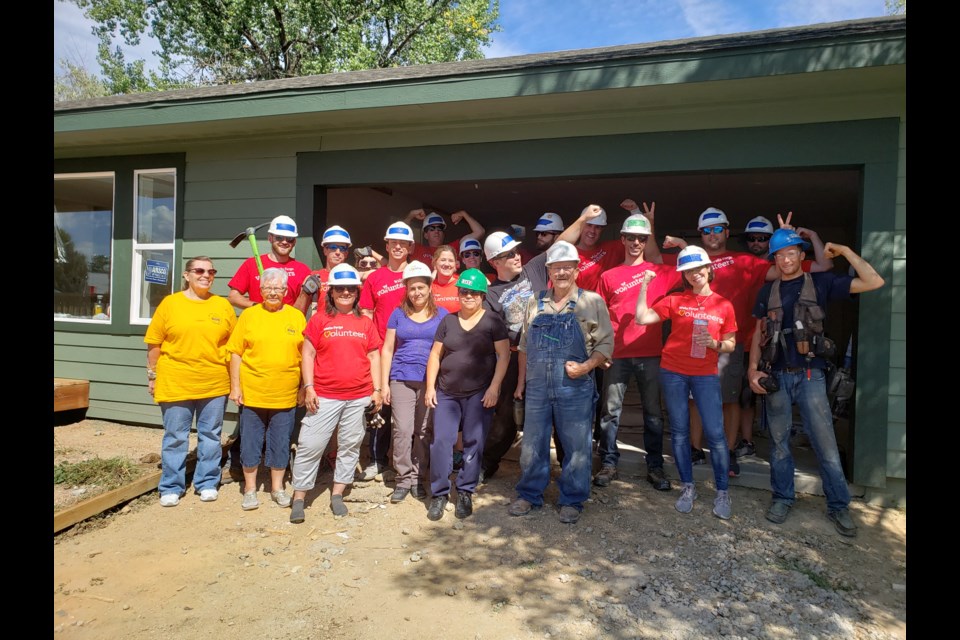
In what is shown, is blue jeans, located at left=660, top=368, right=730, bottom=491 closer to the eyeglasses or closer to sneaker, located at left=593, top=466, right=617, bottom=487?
sneaker, located at left=593, top=466, right=617, bottom=487

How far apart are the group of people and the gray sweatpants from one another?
1 centimetres

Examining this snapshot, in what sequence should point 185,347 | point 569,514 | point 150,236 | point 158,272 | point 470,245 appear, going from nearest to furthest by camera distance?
point 569,514 < point 185,347 < point 470,245 < point 158,272 < point 150,236

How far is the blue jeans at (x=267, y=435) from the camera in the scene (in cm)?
426

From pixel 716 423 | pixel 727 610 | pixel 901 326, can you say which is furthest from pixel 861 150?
pixel 727 610

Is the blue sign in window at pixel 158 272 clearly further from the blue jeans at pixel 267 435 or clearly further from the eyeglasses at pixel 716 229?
the eyeglasses at pixel 716 229

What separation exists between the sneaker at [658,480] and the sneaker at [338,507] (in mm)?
2377

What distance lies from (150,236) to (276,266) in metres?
2.62

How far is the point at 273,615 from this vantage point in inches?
115

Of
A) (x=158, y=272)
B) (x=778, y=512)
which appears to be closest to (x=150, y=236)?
(x=158, y=272)

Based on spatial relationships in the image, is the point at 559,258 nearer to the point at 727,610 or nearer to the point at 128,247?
the point at 727,610

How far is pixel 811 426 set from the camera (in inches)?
149

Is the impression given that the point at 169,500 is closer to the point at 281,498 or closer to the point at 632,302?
the point at 281,498

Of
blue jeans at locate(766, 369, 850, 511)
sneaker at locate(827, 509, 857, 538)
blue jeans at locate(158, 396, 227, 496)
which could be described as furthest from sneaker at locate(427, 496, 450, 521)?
sneaker at locate(827, 509, 857, 538)
